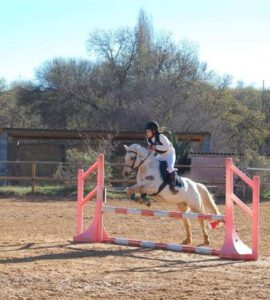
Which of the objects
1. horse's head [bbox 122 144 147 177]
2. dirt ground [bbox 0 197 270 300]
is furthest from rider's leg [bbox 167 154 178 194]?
dirt ground [bbox 0 197 270 300]

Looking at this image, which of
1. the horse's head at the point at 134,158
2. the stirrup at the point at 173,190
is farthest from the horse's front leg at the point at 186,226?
the horse's head at the point at 134,158

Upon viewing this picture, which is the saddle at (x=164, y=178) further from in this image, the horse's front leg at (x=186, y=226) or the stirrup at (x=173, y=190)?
the horse's front leg at (x=186, y=226)

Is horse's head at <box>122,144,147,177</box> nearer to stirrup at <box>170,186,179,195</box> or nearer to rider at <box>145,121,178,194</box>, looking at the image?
rider at <box>145,121,178,194</box>

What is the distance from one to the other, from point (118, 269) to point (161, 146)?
3.09 meters

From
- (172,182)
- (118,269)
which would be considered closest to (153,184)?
(172,182)

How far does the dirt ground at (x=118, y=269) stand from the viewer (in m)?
6.83

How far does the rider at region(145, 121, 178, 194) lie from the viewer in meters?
10.8

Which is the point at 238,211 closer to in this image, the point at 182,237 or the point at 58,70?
the point at 182,237

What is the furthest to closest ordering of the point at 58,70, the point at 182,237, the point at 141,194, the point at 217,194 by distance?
the point at 58,70 → the point at 217,194 → the point at 182,237 → the point at 141,194

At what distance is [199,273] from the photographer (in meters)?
8.13

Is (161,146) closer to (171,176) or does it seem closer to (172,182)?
(171,176)

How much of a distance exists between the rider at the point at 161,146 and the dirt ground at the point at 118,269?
1389 mm

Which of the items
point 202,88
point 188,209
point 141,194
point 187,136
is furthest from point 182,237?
point 202,88

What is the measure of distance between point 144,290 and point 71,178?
18422mm
